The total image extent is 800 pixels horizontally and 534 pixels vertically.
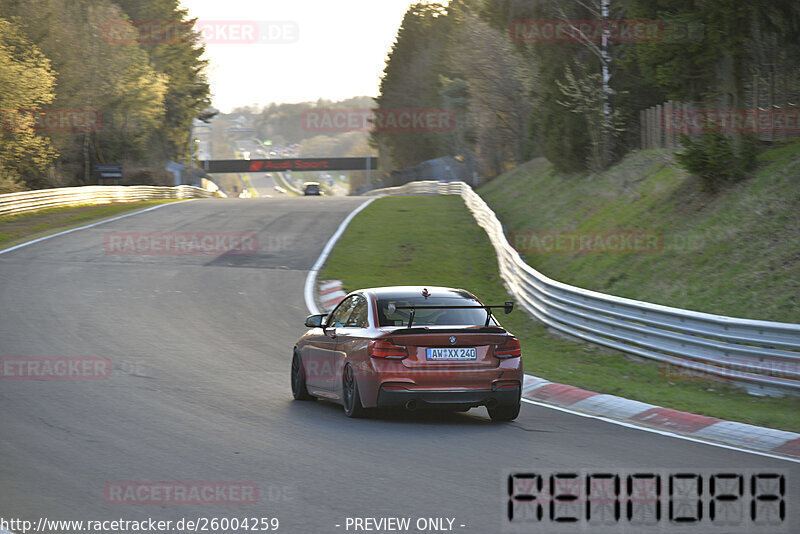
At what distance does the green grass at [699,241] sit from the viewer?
15.7 meters

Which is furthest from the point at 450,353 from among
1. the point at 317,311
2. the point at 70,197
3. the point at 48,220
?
the point at 70,197

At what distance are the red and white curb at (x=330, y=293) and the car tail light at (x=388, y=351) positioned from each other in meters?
10.2

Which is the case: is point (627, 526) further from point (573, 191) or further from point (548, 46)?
point (548, 46)

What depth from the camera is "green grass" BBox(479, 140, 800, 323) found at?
15.7m

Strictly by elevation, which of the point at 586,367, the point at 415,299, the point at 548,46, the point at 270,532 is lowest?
the point at 586,367

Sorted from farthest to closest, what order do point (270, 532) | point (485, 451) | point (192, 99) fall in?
point (192, 99), point (485, 451), point (270, 532)

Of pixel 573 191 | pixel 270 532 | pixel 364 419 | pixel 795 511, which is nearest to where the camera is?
pixel 270 532

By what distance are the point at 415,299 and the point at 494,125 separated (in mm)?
48052

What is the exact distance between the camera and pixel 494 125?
57.2 metres

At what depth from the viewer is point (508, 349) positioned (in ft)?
31.9

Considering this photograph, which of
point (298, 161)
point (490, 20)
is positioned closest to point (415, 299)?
point (490, 20)

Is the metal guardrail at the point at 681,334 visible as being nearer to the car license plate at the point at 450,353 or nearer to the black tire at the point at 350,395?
the car license plate at the point at 450,353

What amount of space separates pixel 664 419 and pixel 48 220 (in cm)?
3053

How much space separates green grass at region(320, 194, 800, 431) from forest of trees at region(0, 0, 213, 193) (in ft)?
57.4
